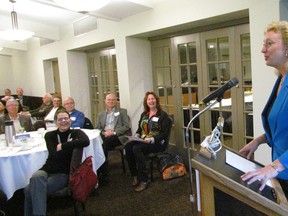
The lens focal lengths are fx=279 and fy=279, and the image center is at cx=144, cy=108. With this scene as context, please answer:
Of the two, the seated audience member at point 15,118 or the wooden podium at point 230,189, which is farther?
the seated audience member at point 15,118

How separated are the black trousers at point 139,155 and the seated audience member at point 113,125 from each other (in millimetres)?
440

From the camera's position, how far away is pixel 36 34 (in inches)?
229

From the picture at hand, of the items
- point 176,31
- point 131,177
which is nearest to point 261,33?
point 176,31

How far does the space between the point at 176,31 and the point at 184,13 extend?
21.8 inches

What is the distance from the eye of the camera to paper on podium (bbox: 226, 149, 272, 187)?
3.77 feet

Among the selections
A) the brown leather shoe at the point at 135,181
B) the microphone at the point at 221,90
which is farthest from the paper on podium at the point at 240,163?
the brown leather shoe at the point at 135,181

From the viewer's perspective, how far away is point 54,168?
2652mm

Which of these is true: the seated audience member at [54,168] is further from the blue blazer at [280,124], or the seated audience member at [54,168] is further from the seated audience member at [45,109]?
the seated audience member at [45,109]

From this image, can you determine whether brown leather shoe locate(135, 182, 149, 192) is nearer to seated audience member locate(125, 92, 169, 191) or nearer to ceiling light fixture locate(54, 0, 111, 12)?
seated audience member locate(125, 92, 169, 191)

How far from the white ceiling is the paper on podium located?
9.50 ft

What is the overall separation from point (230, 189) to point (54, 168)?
6.63 ft

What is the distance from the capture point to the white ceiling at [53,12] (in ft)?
12.3

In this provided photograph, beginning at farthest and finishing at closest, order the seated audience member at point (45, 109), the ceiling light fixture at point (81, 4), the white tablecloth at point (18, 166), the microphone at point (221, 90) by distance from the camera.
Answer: the seated audience member at point (45, 109), the ceiling light fixture at point (81, 4), the white tablecloth at point (18, 166), the microphone at point (221, 90)

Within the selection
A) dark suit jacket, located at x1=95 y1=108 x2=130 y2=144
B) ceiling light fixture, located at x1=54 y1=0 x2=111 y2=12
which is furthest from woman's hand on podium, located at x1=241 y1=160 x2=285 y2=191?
dark suit jacket, located at x1=95 y1=108 x2=130 y2=144
